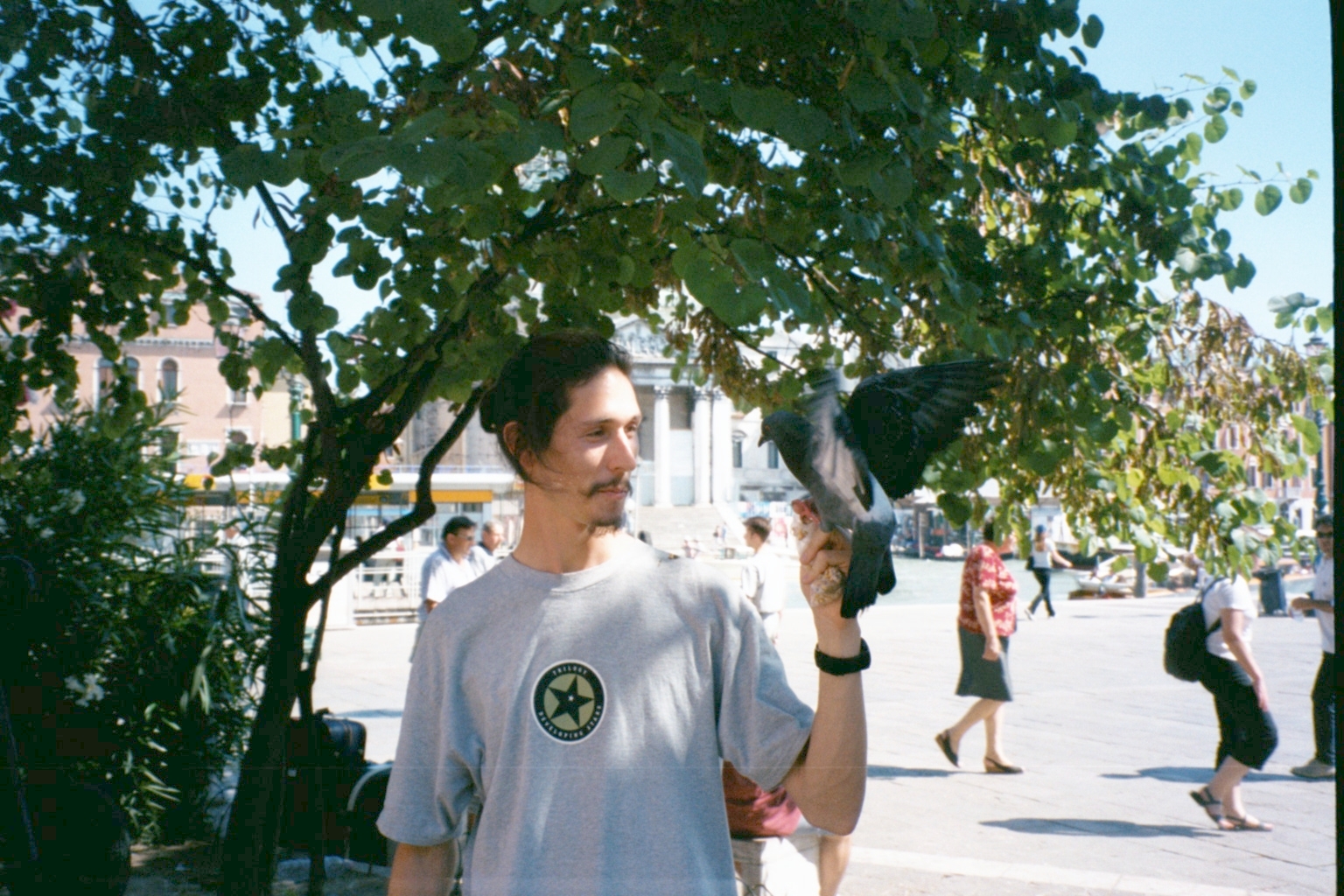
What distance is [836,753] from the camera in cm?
147

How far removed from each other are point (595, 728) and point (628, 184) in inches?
33.6

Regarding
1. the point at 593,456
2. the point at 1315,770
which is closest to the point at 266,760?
the point at 593,456

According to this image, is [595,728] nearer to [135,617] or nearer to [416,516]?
[416,516]

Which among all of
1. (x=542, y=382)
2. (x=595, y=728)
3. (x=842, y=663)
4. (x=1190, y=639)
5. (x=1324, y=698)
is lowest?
(x=1324, y=698)

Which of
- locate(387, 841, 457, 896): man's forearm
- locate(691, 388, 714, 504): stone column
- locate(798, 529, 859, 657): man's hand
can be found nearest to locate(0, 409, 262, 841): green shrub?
locate(387, 841, 457, 896): man's forearm

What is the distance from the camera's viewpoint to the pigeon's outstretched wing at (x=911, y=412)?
130 centimetres

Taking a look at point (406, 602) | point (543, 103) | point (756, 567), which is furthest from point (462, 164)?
point (406, 602)

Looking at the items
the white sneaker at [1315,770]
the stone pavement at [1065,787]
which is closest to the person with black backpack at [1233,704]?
the stone pavement at [1065,787]

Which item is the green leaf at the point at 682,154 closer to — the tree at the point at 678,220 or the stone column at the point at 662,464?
the tree at the point at 678,220

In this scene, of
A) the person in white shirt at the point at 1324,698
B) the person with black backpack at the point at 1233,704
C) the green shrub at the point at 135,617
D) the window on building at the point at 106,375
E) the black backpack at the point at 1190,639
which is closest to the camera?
the window on building at the point at 106,375

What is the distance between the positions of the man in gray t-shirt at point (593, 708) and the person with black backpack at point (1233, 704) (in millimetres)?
5009

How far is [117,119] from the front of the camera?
11.5 ft

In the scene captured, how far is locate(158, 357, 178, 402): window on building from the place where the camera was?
5711 millimetres

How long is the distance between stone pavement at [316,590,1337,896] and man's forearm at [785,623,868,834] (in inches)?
142
